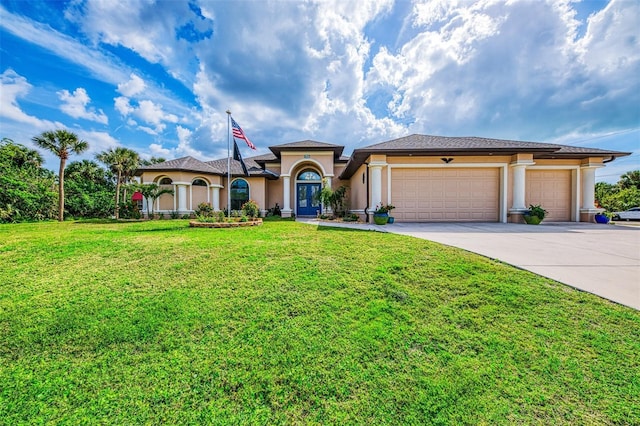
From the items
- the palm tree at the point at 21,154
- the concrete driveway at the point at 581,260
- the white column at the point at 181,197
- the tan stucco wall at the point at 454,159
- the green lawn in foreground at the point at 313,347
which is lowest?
the green lawn in foreground at the point at 313,347

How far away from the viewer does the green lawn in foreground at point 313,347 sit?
202 centimetres

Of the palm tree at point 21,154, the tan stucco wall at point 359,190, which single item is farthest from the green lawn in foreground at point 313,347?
the palm tree at point 21,154

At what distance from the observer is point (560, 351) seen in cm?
249

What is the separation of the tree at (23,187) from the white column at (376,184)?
21.5 m

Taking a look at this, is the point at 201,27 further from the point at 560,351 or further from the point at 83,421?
the point at 560,351

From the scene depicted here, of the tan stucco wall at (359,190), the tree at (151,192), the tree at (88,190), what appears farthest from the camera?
the tree at (88,190)

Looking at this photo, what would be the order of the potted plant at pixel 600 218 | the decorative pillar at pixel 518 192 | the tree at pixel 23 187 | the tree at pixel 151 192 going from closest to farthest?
the decorative pillar at pixel 518 192
the potted plant at pixel 600 218
the tree at pixel 23 187
the tree at pixel 151 192

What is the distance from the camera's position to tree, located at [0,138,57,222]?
15.4 meters

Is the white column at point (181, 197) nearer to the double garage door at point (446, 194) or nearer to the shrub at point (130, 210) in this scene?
the shrub at point (130, 210)

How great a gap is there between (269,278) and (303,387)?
197 cm

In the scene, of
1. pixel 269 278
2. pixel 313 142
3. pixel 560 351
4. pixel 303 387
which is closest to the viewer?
pixel 303 387

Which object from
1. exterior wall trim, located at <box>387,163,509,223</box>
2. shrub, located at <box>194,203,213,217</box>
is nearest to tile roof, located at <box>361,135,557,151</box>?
exterior wall trim, located at <box>387,163,509,223</box>

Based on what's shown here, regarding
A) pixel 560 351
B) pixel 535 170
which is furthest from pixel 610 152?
pixel 560 351

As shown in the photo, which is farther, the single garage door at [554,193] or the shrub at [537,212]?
the single garage door at [554,193]
